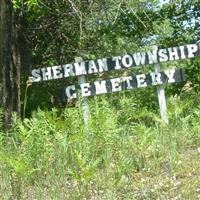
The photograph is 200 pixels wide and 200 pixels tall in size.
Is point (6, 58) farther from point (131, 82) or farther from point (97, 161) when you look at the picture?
point (97, 161)

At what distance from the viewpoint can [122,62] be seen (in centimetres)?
892

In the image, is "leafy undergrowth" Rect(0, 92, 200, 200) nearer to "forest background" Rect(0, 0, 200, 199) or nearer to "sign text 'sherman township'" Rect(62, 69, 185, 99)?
"forest background" Rect(0, 0, 200, 199)

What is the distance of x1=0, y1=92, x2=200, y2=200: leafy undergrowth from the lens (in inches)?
176

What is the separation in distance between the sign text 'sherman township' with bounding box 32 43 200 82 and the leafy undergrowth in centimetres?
317

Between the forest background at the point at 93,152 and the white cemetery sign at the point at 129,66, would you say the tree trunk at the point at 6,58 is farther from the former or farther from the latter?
the white cemetery sign at the point at 129,66

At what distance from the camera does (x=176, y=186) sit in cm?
457

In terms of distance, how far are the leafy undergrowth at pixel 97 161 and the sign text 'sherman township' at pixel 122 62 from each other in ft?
10.4

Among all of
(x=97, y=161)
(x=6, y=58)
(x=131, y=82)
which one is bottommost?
(x=97, y=161)

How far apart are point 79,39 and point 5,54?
410cm

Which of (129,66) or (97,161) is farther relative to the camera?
(129,66)

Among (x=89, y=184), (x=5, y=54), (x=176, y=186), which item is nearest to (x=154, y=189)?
(x=176, y=186)

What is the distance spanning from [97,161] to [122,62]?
460 cm

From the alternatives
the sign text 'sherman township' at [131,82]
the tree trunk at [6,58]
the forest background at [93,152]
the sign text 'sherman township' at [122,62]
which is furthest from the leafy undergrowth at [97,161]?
the sign text 'sherman township' at [122,62]

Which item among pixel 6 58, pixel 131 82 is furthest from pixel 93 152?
pixel 131 82
